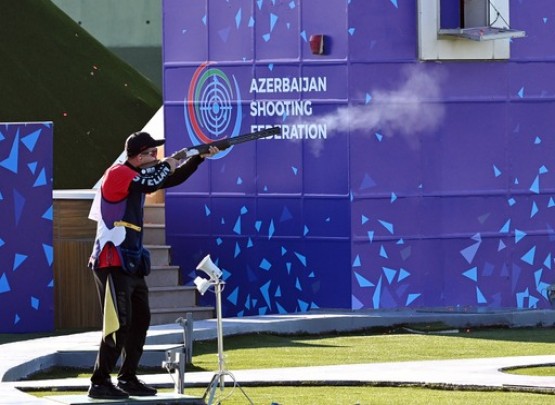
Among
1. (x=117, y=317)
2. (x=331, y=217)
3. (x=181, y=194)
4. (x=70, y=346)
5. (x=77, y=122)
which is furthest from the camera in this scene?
(x=77, y=122)

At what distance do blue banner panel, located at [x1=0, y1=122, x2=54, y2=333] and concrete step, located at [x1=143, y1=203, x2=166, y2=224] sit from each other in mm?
1998

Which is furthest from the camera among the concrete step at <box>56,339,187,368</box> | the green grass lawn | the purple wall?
the purple wall

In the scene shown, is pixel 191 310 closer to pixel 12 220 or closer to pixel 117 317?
pixel 12 220

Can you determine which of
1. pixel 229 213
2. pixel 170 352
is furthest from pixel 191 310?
pixel 170 352

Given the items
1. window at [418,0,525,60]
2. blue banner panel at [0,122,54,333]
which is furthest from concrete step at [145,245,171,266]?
window at [418,0,525,60]

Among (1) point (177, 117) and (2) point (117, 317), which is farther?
(1) point (177, 117)

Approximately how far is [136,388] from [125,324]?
499mm

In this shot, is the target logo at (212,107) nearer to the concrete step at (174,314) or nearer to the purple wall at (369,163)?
the purple wall at (369,163)

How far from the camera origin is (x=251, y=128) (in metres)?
22.6

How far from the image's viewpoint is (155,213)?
944 inches

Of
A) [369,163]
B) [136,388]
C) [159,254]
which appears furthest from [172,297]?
[136,388]

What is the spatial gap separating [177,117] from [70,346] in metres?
6.34

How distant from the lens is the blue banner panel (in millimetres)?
22016

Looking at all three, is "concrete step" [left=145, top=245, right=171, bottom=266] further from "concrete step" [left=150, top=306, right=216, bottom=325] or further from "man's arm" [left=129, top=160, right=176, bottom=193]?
"man's arm" [left=129, top=160, right=176, bottom=193]
